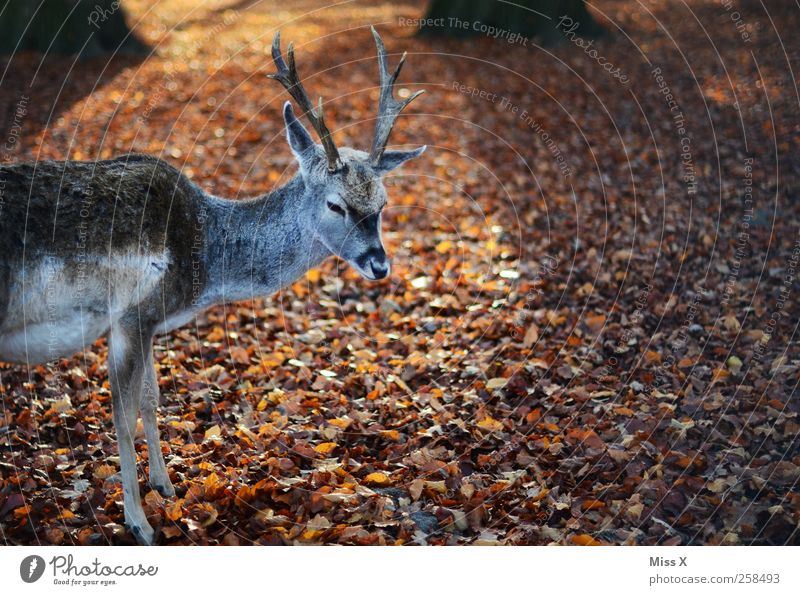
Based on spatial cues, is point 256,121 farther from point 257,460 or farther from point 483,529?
point 483,529

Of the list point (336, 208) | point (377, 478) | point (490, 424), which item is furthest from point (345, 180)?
point (490, 424)

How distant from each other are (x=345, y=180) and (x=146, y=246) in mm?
1607

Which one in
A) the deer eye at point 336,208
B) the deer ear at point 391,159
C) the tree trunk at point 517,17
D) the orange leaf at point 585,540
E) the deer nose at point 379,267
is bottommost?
the orange leaf at point 585,540

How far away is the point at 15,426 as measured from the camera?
736 cm

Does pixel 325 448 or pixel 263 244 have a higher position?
pixel 263 244

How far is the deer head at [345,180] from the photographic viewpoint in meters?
6.40

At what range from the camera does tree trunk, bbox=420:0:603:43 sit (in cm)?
1988

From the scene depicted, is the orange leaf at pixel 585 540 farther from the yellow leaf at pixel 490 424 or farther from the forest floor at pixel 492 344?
the yellow leaf at pixel 490 424

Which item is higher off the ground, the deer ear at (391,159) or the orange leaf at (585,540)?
the deer ear at (391,159)

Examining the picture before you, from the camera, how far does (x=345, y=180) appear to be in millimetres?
6496

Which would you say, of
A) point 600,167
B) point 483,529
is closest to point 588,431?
point 483,529

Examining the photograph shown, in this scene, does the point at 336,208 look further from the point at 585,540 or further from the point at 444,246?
the point at 444,246

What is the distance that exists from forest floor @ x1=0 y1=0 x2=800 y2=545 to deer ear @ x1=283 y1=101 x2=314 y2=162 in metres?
2.49

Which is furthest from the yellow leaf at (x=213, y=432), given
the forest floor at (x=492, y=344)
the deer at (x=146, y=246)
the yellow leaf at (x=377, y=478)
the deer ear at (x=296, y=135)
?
the deer ear at (x=296, y=135)
